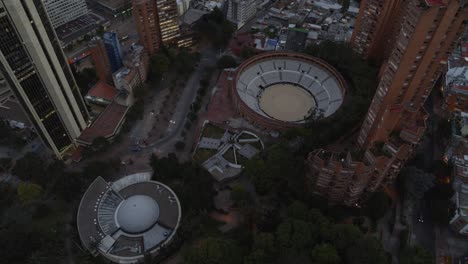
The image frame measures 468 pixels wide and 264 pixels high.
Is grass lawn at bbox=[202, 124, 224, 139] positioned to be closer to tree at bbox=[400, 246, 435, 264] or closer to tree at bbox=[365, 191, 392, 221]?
tree at bbox=[365, 191, 392, 221]

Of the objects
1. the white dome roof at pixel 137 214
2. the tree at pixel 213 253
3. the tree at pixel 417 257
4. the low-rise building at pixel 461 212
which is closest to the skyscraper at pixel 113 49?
the white dome roof at pixel 137 214

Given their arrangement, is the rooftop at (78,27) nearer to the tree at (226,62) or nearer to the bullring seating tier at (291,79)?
the tree at (226,62)

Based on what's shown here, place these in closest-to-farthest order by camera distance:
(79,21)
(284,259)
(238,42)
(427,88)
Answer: (284,259), (427,88), (238,42), (79,21)

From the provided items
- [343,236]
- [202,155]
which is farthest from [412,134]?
[202,155]

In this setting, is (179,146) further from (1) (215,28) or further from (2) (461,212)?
(2) (461,212)

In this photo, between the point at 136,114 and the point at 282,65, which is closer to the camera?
the point at 136,114

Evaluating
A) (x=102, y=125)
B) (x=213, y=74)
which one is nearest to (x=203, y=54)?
(x=213, y=74)

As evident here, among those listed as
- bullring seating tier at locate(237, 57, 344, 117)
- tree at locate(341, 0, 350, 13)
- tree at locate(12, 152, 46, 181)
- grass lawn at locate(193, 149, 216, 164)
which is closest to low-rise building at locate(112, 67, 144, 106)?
tree at locate(12, 152, 46, 181)

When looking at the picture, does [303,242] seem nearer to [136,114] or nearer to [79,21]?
[136,114]
